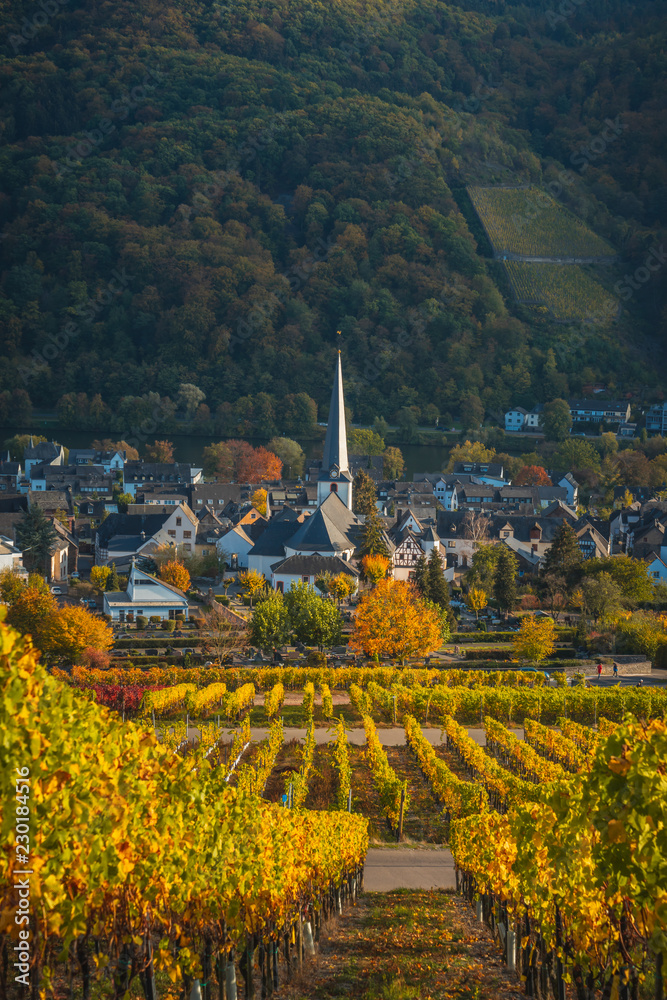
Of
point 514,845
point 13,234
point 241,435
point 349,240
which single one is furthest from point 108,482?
point 13,234

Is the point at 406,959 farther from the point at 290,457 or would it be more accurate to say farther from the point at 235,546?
the point at 290,457

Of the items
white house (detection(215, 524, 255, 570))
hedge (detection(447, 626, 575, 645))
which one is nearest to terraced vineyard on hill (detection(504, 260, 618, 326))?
white house (detection(215, 524, 255, 570))

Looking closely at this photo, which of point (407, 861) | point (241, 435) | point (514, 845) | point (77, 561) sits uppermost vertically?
point (514, 845)

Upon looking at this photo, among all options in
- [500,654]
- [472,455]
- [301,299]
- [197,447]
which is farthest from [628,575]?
[301,299]

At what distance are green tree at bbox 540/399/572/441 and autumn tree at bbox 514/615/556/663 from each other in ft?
275

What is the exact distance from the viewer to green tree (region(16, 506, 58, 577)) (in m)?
50.7

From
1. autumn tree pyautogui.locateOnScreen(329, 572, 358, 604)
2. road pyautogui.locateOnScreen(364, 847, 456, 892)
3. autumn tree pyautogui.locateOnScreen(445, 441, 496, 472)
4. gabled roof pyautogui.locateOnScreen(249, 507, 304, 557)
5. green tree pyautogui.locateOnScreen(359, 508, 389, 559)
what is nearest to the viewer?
road pyautogui.locateOnScreen(364, 847, 456, 892)

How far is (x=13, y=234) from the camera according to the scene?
18662cm

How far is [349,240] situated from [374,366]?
38.7 meters

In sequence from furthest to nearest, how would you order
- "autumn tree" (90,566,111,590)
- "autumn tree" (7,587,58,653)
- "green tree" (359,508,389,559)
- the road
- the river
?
1. the river
2. "green tree" (359,508,389,559)
3. "autumn tree" (90,566,111,590)
4. "autumn tree" (7,587,58,653)
5. the road

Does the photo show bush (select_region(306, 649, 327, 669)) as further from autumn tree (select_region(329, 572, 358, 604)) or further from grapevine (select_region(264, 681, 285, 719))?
autumn tree (select_region(329, 572, 358, 604))

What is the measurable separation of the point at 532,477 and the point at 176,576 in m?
55.0

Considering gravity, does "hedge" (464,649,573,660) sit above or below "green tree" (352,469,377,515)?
above

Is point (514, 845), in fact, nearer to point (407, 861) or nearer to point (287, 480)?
point (407, 861)
